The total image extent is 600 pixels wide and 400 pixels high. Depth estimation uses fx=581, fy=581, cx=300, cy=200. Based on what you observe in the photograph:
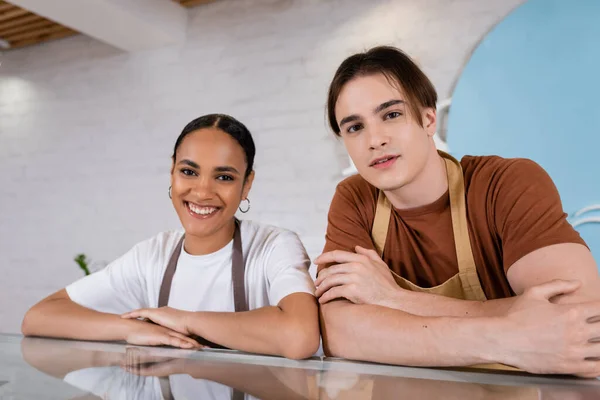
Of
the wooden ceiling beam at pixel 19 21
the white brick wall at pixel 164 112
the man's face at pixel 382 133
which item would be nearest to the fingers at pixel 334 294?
the man's face at pixel 382 133

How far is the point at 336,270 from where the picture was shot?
1.23 m

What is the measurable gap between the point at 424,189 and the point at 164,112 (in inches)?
112

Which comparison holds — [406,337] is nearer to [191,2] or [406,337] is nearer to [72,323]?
[72,323]

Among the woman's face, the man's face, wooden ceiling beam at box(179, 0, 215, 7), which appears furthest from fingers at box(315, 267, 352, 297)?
wooden ceiling beam at box(179, 0, 215, 7)

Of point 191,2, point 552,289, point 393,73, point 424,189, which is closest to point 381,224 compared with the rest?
point 424,189

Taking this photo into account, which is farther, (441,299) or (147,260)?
(147,260)

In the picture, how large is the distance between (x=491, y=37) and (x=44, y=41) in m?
3.40

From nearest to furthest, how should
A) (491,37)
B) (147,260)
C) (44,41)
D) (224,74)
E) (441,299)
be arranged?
(441,299) → (147,260) → (491,37) → (224,74) → (44,41)

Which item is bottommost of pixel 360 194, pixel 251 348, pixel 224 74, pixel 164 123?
pixel 251 348

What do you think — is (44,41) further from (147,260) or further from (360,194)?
(360,194)

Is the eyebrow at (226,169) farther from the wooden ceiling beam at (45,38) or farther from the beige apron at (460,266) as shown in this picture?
the wooden ceiling beam at (45,38)

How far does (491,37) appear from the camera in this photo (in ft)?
9.23

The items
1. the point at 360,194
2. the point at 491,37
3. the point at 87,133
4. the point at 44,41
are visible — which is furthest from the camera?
the point at 44,41

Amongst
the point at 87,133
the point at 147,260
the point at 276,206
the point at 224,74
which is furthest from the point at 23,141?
the point at 147,260
